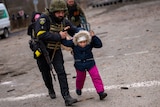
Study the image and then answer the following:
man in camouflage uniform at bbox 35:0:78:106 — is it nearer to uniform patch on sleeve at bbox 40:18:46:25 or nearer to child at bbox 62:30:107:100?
uniform patch on sleeve at bbox 40:18:46:25

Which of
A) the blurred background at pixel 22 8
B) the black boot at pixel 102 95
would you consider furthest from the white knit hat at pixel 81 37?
the blurred background at pixel 22 8

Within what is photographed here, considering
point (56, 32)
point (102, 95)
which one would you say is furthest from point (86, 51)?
point (102, 95)

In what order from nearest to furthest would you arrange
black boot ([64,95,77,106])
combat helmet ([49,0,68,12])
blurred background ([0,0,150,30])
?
combat helmet ([49,0,68,12]), black boot ([64,95,77,106]), blurred background ([0,0,150,30])

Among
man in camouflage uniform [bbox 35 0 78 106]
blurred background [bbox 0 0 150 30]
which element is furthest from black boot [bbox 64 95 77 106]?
blurred background [bbox 0 0 150 30]

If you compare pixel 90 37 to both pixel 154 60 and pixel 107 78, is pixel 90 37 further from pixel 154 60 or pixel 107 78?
pixel 154 60

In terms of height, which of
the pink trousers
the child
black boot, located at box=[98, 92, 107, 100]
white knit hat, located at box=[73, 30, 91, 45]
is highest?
white knit hat, located at box=[73, 30, 91, 45]

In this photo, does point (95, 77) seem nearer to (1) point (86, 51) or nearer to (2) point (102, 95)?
(2) point (102, 95)

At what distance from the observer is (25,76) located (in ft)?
29.8

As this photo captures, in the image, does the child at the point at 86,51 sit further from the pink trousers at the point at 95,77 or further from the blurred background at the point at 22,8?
the blurred background at the point at 22,8

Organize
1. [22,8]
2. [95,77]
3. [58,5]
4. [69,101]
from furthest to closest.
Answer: [22,8] < [95,77] < [69,101] < [58,5]

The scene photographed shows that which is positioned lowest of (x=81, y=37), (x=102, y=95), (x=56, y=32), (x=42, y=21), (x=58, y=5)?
(x=102, y=95)

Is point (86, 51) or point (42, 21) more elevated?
point (42, 21)

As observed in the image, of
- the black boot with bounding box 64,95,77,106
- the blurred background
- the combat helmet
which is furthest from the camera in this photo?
the blurred background

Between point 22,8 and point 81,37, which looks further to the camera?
point 22,8
